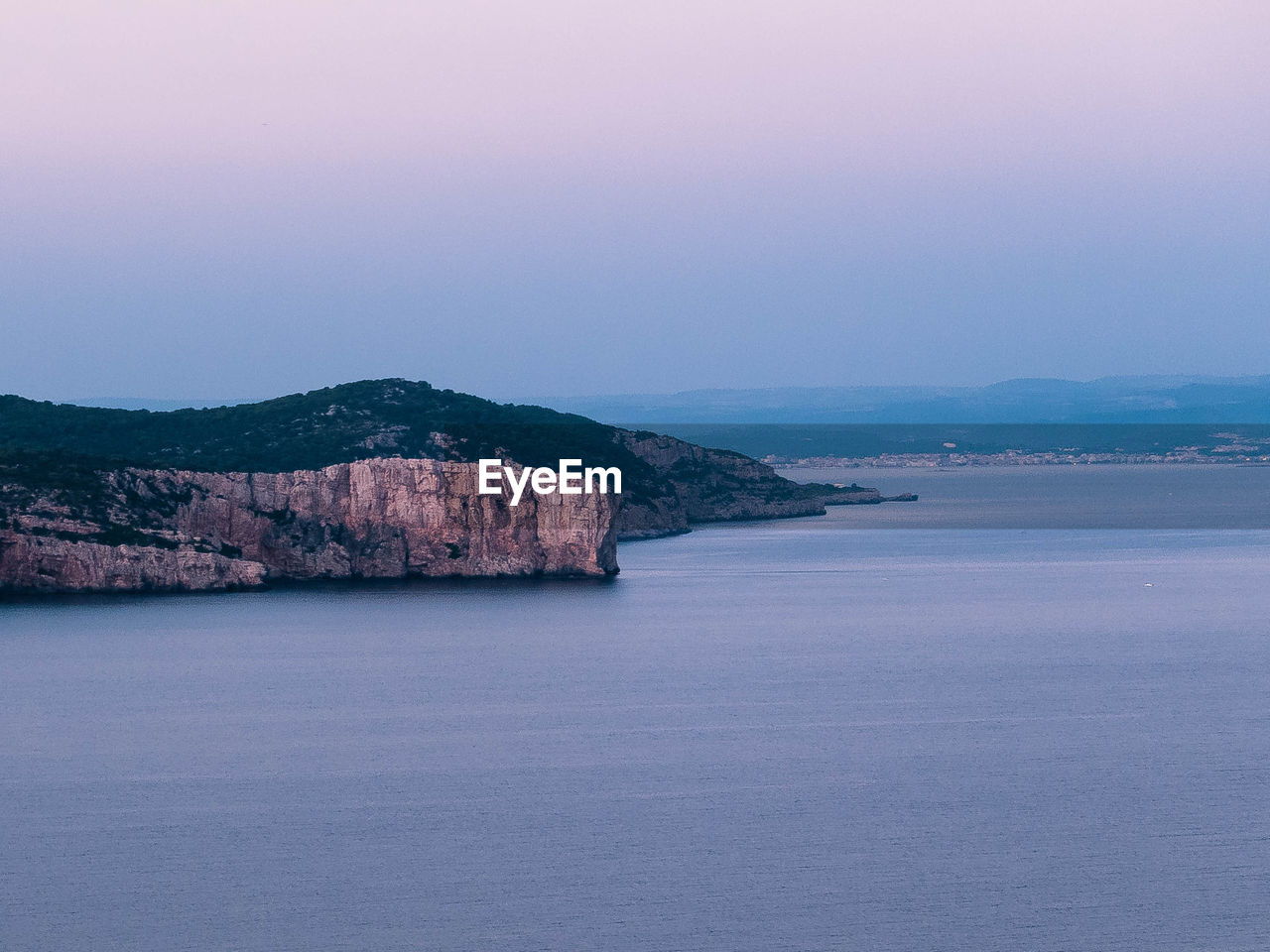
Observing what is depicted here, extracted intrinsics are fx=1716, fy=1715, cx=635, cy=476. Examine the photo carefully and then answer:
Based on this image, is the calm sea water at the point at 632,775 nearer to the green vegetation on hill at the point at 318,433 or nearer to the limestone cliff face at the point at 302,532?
the limestone cliff face at the point at 302,532

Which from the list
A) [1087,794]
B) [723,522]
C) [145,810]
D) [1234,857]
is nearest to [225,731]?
[145,810]

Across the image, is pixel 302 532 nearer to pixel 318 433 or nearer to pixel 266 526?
pixel 266 526

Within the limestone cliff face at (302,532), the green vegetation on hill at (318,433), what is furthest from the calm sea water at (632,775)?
the green vegetation on hill at (318,433)

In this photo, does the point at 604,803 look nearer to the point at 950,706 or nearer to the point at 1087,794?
the point at 1087,794

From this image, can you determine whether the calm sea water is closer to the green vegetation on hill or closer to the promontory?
the promontory

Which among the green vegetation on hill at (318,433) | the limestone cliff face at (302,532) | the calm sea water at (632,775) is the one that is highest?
the green vegetation on hill at (318,433)

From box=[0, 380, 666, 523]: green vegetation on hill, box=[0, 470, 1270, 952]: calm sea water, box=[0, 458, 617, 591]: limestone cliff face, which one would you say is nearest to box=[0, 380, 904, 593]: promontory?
box=[0, 458, 617, 591]: limestone cliff face
